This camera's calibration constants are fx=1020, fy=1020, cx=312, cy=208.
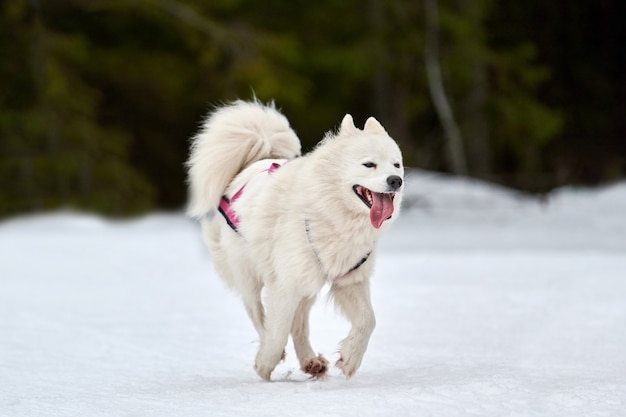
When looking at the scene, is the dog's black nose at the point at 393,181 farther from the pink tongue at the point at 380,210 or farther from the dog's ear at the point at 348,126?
the dog's ear at the point at 348,126

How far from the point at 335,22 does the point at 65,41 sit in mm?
6410

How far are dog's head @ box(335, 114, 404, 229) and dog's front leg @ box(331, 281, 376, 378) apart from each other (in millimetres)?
393

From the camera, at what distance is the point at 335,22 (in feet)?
78.9

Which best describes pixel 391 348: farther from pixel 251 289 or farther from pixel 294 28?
pixel 294 28

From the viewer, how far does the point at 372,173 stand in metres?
4.63

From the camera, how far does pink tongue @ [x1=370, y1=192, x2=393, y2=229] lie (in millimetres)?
4629

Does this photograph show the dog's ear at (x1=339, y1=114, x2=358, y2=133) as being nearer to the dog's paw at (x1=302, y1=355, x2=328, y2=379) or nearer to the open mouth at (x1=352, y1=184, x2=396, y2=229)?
the open mouth at (x1=352, y1=184, x2=396, y2=229)

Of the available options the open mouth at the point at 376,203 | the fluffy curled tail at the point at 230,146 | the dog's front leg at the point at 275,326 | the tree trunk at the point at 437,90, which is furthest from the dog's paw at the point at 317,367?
the tree trunk at the point at 437,90

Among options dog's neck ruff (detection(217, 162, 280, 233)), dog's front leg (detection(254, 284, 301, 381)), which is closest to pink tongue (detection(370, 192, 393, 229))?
dog's front leg (detection(254, 284, 301, 381))

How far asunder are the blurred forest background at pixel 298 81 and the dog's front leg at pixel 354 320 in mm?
13656

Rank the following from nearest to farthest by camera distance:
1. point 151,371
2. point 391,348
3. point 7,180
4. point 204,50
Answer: point 151,371
point 391,348
point 7,180
point 204,50

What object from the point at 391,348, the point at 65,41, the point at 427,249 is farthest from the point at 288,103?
the point at 391,348

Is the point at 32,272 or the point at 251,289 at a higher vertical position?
the point at 32,272

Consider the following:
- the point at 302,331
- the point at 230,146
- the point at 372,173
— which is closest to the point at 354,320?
the point at 302,331
